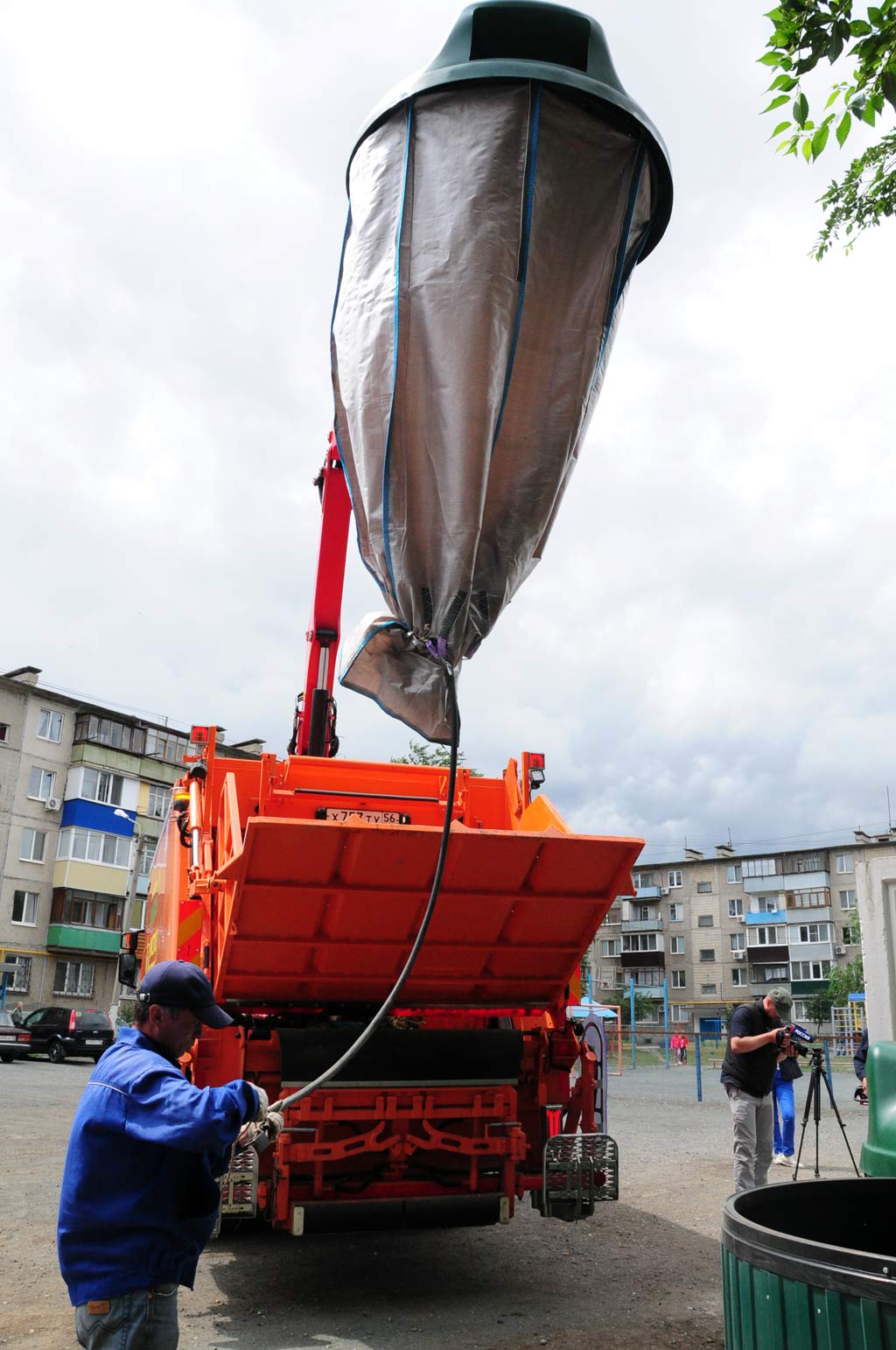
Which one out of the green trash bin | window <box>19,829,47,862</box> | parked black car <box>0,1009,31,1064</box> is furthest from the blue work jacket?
window <box>19,829,47,862</box>

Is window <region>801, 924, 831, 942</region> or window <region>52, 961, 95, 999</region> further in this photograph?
window <region>801, 924, 831, 942</region>

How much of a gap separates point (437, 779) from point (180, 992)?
3.77 metres

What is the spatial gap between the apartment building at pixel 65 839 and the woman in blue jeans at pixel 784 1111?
1189 inches

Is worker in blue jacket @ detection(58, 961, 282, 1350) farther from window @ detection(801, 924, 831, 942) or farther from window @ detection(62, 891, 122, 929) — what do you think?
window @ detection(801, 924, 831, 942)

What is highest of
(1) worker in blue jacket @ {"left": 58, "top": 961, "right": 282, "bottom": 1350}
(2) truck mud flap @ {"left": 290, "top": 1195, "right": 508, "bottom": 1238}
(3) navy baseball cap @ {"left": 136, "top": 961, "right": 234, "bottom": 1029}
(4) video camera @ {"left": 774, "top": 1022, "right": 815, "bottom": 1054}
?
(3) navy baseball cap @ {"left": 136, "top": 961, "right": 234, "bottom": 1029}

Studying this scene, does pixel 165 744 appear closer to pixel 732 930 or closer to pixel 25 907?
pixel 25 907

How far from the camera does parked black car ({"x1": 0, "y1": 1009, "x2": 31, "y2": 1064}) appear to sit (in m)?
24.4

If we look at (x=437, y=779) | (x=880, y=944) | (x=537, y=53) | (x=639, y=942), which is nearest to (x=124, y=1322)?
(x=537, y=53)

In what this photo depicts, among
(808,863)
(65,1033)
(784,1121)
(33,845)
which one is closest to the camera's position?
(784,1121)

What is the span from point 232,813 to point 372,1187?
6.60 feet

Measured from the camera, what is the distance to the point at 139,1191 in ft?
8.52

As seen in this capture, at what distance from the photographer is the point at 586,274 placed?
2893 millimetres

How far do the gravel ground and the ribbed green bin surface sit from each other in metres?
0.44

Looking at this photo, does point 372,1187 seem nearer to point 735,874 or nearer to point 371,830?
point 371,830
